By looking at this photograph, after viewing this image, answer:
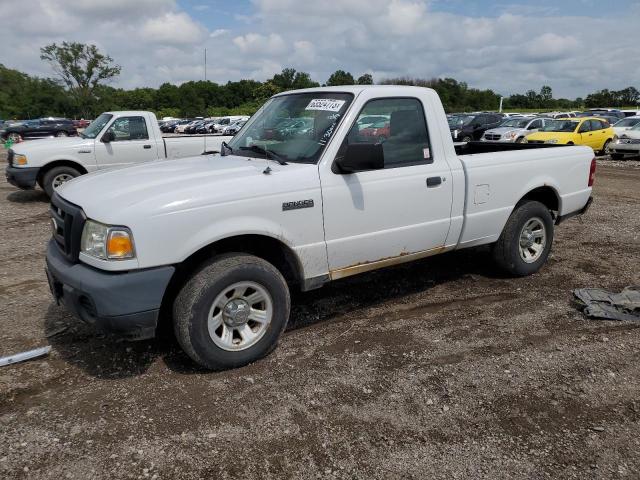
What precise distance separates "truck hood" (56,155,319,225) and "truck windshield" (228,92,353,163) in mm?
188

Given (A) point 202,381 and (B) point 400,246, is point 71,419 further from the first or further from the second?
(B) point 400,246

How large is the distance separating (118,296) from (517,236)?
3.94 metres

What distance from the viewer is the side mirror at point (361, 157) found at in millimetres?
3672

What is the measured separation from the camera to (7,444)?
2852 mm

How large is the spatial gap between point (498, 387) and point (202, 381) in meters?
2.01

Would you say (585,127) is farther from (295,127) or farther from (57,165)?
(295,127)

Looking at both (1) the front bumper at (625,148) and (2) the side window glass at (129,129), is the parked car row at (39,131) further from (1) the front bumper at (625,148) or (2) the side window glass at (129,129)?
(1) the front bumper at (625,148)

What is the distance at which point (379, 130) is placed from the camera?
13.9 ft

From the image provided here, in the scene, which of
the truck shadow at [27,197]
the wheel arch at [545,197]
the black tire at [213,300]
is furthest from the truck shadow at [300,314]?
the truck shadow at [27,197]

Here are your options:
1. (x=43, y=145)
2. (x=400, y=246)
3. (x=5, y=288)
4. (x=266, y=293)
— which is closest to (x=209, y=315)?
(x=266, y=293)

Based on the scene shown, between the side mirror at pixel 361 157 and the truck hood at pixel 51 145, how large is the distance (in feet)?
26.2

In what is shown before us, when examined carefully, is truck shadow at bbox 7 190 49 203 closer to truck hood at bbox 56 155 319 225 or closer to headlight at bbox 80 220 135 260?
truck hood at bbox 56 155 319 225

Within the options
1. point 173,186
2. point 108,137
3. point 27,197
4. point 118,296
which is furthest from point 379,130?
point 27,197

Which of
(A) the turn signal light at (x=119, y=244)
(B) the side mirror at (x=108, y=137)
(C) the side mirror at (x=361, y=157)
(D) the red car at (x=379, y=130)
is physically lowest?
(A) the turn signal light at (x=119, y=244)
